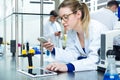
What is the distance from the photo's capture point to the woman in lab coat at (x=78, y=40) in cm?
133

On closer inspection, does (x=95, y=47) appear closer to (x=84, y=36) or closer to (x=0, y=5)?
(x=84, y=36)

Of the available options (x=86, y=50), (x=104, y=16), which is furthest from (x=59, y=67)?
(x=104, y=16)

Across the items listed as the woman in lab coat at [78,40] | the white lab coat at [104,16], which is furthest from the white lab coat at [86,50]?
the white lab coat at [104,16]

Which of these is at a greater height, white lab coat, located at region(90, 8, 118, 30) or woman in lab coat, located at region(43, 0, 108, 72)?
white lab coat, located at region(90, 8, 118, 30)

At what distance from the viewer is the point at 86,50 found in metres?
1.53

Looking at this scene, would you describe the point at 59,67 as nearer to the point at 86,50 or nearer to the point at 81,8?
the point at 86,50

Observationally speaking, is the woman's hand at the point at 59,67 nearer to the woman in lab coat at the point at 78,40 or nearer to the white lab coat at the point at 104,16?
the woman in lab coat at the point at 78,40

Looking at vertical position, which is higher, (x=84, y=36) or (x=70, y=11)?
(x=70, y=11)

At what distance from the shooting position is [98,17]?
275 centimetres

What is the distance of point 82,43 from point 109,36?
1.23 ft

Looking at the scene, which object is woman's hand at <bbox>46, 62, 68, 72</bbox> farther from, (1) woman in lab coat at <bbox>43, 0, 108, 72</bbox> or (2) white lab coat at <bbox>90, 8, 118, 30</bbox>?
(2) white lab coat at <bbox>90, 8, 118, 30</bbox>

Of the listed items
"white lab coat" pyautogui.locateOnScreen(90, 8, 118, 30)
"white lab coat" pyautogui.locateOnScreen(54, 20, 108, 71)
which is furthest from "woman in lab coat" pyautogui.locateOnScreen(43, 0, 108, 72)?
"white lab coat" pyautogui.locateOnScreen(90, 8, 118, 30)

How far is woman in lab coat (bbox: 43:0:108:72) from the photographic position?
133 cm

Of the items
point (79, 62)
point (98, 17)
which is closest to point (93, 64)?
point (79, 62)
